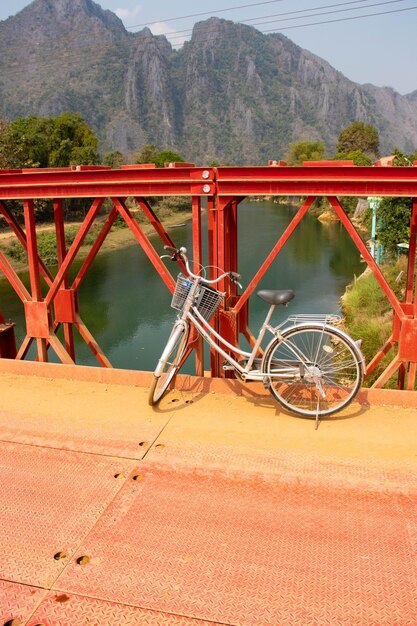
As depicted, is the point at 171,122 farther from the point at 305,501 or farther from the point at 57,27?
the point at 305,501

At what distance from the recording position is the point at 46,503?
2994 mm

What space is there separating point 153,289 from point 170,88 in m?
147

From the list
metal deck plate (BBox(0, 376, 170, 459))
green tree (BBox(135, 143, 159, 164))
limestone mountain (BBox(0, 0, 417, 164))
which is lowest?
metal deck plate (BBox(0, 376, 170, 459))

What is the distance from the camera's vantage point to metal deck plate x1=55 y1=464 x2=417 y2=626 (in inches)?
90.4

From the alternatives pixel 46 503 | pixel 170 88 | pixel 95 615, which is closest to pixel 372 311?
pixel 46 503

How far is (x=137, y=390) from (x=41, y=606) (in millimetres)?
2191

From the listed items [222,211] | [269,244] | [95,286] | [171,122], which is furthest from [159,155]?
[171,122]

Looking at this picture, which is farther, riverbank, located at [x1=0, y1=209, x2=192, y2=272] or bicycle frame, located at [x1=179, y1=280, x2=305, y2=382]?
riverbank, located at [x1=0, y1=209, x2=192, y2=272]

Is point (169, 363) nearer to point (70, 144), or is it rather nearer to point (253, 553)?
point (253, 553)

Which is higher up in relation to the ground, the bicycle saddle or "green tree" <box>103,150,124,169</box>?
"green tree" <box>103,150,124,169</box>

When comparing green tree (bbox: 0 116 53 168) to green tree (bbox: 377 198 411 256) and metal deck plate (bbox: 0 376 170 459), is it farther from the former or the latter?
metal deck plate (bbox: 0 376 170 459)

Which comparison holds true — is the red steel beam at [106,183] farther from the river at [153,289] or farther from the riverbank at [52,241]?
the riverbank at [52,241]

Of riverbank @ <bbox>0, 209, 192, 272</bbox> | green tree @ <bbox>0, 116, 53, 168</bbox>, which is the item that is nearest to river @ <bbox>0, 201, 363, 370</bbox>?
riverbank @ <bbox>0, 209, 192, 272</bbox>

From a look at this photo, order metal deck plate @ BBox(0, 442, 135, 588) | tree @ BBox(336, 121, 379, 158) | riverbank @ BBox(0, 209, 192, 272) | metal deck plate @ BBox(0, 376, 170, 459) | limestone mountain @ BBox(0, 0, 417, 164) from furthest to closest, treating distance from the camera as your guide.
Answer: limestone mountain @ BBox(0, 0, 417, 164)
tree @ BBox(336, 121, 379, 158)
riverbank @ BBox(0, 209, 192, 272)
metal deck plate @ BBox(0, 376, 170, 459)
metal deck plate @ BBox(0, 442, 135, 588)
